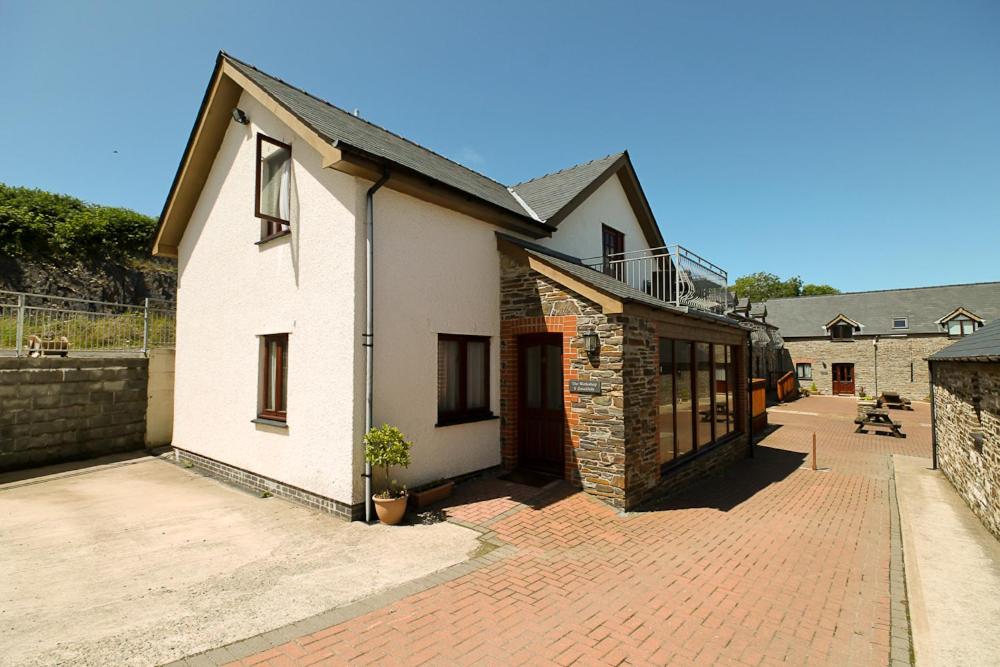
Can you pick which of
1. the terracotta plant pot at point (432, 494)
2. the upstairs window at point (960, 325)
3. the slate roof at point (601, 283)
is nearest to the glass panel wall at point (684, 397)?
the slate roof at point (601, 283)

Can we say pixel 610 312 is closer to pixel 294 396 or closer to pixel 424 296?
pixel 424 296

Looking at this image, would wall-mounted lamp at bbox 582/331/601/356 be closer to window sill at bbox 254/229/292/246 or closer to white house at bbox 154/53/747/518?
white house at bbox 154/53/747/518

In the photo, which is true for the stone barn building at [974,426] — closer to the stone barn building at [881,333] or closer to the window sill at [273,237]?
the window sill at [273,237]

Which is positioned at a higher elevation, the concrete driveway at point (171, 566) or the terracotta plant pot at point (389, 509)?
the terracotta plant pot at point (389, 509)

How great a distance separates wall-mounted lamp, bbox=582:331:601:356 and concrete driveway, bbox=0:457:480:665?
3.48 meters

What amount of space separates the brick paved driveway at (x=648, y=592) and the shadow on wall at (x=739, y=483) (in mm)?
83

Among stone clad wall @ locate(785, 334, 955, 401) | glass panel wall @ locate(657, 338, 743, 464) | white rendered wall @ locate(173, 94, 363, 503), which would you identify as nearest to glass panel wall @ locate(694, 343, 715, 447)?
glass panel wall @ locate(657, 338, 743, 464)

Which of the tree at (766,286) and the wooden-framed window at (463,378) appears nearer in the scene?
the wooden-framed window at (463,378)

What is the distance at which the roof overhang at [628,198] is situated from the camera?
38.4 ft

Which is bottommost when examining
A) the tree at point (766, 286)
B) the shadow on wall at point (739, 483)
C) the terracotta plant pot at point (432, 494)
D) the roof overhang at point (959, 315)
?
the shadow on wall at point (739, 483)

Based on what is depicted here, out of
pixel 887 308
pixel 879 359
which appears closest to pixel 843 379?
pixel 879 359

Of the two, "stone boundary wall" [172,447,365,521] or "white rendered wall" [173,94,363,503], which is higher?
"white rendered wall" [173,94,363,503]

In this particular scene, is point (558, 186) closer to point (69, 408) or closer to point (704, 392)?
point (704, 392)

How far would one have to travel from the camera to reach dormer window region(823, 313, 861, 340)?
34188mm
